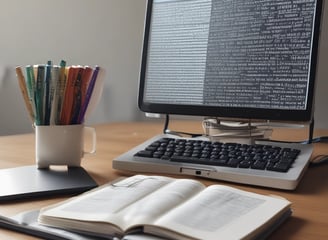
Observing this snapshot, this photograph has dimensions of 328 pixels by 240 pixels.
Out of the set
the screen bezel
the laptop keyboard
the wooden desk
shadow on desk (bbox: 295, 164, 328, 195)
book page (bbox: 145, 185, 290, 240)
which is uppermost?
the screen bezel

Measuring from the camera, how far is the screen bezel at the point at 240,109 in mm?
812

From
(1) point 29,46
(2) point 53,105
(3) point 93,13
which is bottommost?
(2) point 53,105

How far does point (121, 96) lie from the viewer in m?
1.82

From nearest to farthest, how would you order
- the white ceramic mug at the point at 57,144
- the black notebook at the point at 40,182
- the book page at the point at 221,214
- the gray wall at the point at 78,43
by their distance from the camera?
the book page at the point at 221,214, the black notebook at the point at 40,182, the white ceramic mug at the point at 57,144, the gray wall at the point at 78,43

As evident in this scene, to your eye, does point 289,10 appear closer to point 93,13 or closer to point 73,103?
point 73,103

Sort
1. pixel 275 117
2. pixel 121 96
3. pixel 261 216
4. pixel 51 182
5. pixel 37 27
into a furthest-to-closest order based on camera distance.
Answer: pixel 37 27 → pixel 121 96 → pixel 275 117 → pixel 51 182 → pixel 261 216

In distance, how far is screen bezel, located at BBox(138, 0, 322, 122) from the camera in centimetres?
81

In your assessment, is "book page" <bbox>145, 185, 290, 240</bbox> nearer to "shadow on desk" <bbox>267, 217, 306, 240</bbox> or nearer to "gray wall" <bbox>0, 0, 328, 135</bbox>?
"shadow on desk" <bbox>267, 217, 306, 240</bbox>

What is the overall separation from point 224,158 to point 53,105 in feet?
1.00

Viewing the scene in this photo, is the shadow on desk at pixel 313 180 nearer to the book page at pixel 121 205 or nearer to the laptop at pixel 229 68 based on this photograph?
the laptop at pixel 229 68

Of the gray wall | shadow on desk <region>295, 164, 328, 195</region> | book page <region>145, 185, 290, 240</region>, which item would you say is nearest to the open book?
book page <region>145, 185, 290, 240</region>

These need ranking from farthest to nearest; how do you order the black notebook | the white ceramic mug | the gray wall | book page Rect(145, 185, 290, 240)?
the gray wall < the white ceramic mug < the black notebook < book page Rect(145, 185, 290, 240)

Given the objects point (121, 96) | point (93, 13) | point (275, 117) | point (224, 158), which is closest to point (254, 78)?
point (275, 117)

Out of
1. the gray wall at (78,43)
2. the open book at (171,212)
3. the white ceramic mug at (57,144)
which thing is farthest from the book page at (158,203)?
the gray wall at (78,43)
